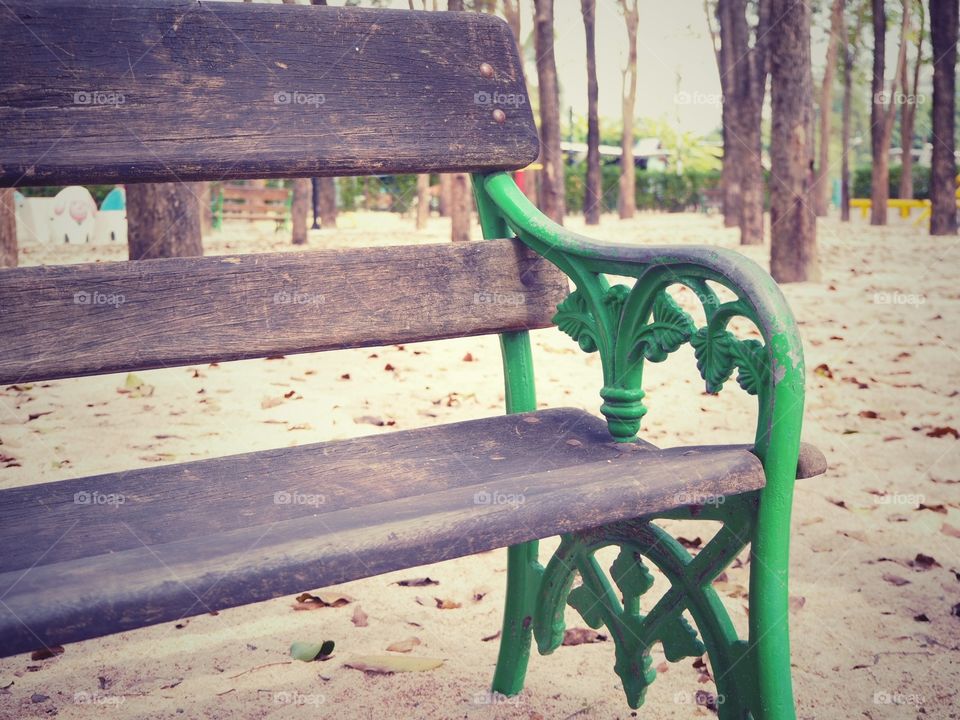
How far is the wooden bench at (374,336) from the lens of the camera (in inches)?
46.5

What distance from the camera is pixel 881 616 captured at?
224 cm

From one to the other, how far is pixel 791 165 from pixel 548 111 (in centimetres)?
832

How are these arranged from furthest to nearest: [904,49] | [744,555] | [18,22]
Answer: [904,49] → [744,555] → [18,22]

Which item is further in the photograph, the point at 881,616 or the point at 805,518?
the point at 805,518

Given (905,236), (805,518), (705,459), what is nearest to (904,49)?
(905,236)

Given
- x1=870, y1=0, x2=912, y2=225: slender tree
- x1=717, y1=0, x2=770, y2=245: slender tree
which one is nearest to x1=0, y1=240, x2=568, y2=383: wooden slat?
x1=717, y1=0, x2=770, y2=245: slender tree

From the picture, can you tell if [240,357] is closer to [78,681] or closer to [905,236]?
[78,681]

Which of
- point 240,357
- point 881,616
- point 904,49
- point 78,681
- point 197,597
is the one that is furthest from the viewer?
point 904,49

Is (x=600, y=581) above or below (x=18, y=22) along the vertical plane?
below

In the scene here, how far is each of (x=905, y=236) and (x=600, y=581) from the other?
45.3 feet

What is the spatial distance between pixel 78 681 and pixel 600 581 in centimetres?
112

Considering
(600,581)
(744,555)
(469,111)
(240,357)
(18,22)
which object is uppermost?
(18,22)

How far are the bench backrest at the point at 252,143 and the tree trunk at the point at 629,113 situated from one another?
809 inches

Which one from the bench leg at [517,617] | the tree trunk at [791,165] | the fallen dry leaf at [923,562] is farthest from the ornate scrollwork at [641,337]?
the tree trunk at [791,165]
